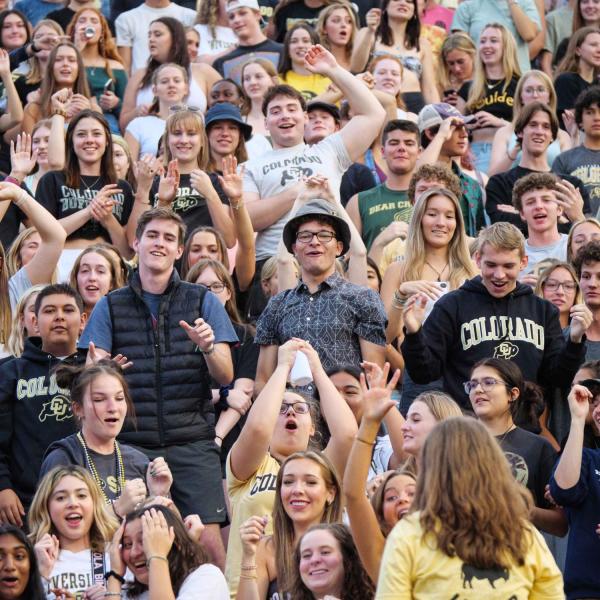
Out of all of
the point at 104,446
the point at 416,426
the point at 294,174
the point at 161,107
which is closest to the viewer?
the point at 416,426

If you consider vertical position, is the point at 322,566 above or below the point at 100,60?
below

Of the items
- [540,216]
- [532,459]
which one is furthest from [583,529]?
[540,216]

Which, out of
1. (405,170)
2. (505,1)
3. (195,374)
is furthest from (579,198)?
(505,1)

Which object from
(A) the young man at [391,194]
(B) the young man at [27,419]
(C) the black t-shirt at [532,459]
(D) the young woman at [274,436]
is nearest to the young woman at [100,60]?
(A) the young man at [391,194]

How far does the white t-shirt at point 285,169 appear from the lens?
38.8 feet

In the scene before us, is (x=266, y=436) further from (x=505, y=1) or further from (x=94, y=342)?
(x=505, y=1)

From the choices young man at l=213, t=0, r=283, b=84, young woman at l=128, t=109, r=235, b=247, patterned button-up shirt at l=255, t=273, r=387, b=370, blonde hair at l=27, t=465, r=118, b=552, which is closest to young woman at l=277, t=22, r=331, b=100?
young man at l=213, t=0, r=283, b=84

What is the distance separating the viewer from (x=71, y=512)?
8289 millimetres

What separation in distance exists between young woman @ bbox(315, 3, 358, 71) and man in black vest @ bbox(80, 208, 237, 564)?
564 centimetres

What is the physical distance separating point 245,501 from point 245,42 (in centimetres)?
758

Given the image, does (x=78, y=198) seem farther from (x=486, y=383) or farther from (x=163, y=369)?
(x=486, y=383)

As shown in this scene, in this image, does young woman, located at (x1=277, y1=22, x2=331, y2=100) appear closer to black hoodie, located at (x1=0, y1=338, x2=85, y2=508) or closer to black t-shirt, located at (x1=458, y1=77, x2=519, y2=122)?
black t-shirt, located at (x1=458, y1=77, x2=519, y2=122)

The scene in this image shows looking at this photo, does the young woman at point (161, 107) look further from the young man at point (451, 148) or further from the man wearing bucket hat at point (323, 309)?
the man wearing bucket hat at point (323, 309)

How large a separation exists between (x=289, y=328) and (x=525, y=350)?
52.1 inches
